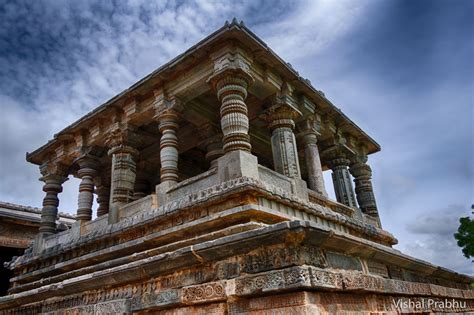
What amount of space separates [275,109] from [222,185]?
9.75 ft

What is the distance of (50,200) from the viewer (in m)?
10.6

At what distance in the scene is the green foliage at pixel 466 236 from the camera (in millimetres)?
18859

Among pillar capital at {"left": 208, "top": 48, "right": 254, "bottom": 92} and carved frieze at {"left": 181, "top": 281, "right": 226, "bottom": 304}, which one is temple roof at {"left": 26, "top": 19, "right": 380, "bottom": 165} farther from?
carved frieze at {"left": 181, "top": 281, "right": 226, "bottom": 304}

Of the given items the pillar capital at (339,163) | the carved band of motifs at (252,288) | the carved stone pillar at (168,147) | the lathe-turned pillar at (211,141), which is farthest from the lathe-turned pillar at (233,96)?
the pillar capital at (339,163)

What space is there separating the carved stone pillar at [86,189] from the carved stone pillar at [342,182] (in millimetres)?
6555

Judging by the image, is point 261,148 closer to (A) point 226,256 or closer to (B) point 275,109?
(B) point 275,109

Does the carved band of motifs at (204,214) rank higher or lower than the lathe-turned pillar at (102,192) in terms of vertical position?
lower

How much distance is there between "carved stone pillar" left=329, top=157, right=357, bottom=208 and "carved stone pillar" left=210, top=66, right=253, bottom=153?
14.8ft

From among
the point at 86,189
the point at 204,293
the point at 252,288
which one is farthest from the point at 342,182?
the point at 252,288

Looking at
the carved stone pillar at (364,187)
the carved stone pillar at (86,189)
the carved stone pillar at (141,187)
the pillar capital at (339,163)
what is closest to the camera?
the carved stone pillar at (86,189)

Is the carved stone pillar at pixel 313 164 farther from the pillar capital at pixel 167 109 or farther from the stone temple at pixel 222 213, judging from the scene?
the pillar capital at pixel 167 109

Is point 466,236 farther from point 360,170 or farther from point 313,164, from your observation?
point 313,164

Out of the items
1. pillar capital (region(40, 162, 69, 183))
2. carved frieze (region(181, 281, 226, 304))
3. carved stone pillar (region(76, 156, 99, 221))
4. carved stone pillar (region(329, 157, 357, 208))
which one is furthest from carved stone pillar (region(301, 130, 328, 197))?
pillar capital (region(40, 162, 69, 183))

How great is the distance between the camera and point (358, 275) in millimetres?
3432
